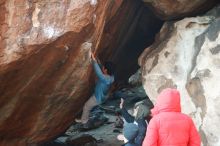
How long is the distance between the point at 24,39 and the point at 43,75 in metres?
1.04

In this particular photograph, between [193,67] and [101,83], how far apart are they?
1738 millimetres

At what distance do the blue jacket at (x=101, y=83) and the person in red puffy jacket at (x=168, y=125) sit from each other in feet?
9.66

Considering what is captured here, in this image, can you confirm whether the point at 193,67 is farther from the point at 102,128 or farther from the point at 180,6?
the point at 102,128

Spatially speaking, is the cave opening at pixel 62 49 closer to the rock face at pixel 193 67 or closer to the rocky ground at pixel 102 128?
the rock face at pixel 193 67

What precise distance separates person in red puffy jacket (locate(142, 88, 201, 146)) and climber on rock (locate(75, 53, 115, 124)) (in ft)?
9.63

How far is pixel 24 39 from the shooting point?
22.8 ft

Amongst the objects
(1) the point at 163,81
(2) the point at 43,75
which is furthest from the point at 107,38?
(2) the point at 43,75

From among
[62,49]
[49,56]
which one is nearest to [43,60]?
[49,56]

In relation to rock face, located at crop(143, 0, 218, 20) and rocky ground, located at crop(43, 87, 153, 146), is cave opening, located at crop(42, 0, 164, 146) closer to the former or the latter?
rocky ground, located at crop(43, 87, 153, 146)

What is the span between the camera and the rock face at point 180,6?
28.5 ft

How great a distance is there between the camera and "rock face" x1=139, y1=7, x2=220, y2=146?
764cm

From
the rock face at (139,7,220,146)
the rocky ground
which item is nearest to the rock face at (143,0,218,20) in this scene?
the rock face at (139,7,220,146)

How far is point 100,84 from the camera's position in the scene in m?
8.61

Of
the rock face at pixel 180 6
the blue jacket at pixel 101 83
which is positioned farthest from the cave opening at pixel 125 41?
the blue jacket at pixel 101 83
